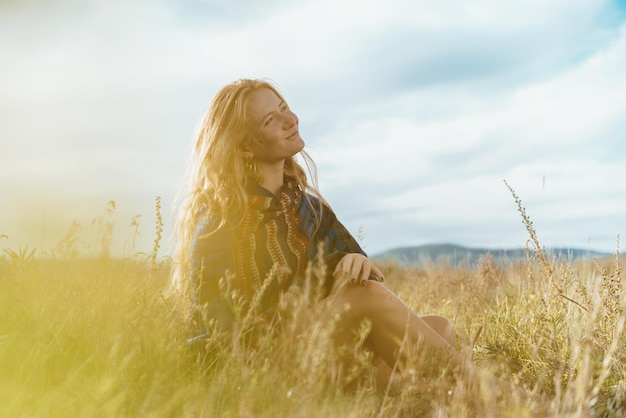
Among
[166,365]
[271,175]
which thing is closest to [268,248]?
[271,175]

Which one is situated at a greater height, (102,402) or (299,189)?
(299,189)

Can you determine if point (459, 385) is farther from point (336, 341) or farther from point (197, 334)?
point (197, 334)

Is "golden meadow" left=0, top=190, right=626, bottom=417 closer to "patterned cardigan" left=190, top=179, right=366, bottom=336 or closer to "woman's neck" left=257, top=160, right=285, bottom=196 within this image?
"patterned cardigan" left=190, top=179, right=366, bottom=336

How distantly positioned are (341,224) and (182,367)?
1.51 m

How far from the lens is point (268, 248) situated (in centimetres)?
357

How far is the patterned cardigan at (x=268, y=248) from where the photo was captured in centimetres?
336

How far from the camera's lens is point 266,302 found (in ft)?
11.1

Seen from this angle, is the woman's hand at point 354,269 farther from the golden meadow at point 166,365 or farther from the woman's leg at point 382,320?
the golden meadow at point 166,365

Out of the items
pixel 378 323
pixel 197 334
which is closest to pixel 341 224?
pixel 378 323

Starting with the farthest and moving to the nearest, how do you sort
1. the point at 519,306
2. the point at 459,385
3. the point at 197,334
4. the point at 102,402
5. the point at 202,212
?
the point at 519,306 < the point at 202,212 < the point at 197,334 < the point at 459,385 < the point at 102,402

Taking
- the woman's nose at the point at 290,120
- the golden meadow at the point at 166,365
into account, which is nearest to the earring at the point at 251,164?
the woman's nose at the point at 290,120

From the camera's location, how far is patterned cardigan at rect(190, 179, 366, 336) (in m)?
3.36

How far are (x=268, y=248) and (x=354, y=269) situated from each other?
0.60 meters

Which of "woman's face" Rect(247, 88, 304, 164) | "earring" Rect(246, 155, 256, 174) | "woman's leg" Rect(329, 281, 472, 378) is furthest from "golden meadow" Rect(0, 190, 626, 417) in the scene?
"woman's face" Rect(247, 88, 304, 164)
